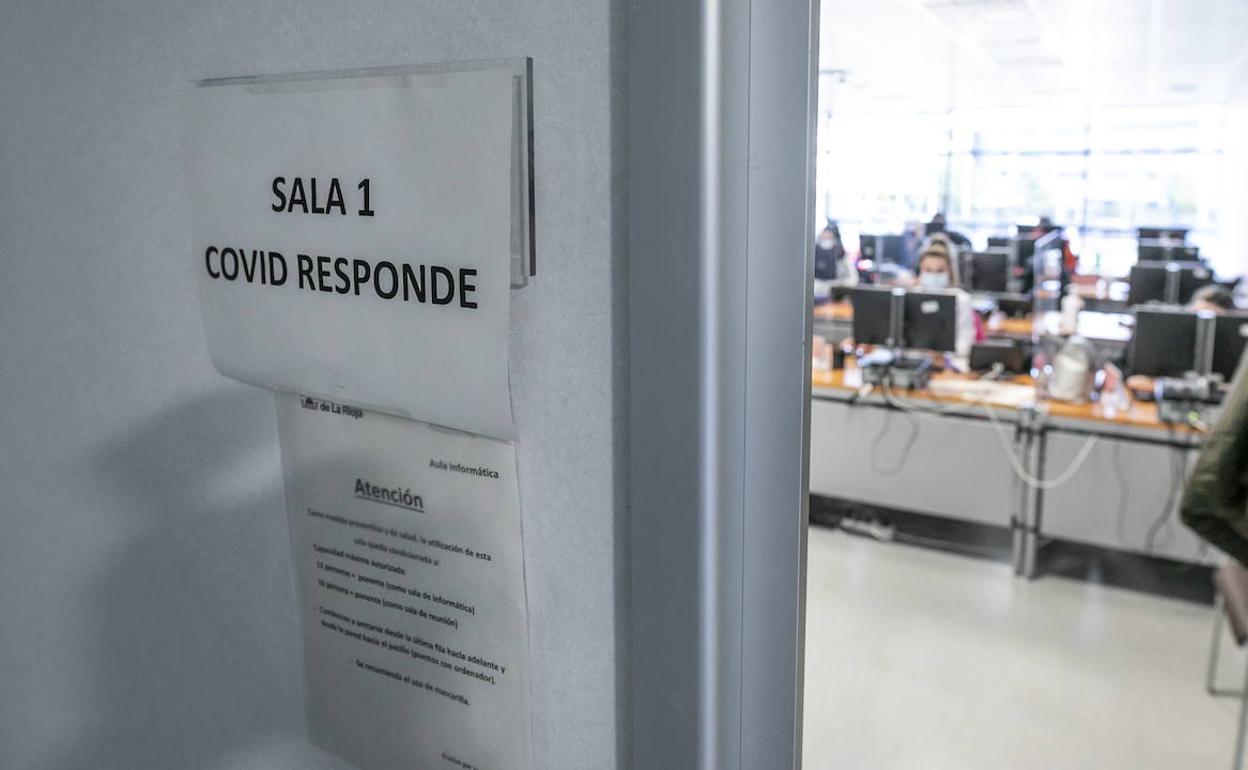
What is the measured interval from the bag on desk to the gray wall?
220 centimetres

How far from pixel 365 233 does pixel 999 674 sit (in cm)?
346

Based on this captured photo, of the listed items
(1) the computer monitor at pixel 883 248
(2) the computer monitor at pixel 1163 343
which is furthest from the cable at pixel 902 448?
(1) the computer monitor at pixel 883 248

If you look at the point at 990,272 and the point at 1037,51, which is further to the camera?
the point at 1037,51

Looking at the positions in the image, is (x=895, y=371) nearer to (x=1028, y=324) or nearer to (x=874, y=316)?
(x=874, y=316)

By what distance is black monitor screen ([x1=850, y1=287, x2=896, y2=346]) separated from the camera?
191 inches

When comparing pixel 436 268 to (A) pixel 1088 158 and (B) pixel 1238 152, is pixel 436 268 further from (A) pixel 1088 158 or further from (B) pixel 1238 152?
(B) pixel 1238 152

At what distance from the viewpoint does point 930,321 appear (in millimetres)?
4762

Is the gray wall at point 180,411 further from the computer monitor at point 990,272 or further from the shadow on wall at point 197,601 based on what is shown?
the computer monitor at point 990,272

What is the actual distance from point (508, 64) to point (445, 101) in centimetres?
4

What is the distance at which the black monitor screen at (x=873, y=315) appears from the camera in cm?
486

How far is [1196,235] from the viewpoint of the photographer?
46.9ft

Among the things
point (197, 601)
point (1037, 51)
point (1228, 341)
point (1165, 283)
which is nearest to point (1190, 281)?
point (1165, 283)

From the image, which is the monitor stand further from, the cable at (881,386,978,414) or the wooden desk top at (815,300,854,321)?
the wooden desk top at (815,300,854,321)

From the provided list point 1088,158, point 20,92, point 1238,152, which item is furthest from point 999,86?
point 20,92
